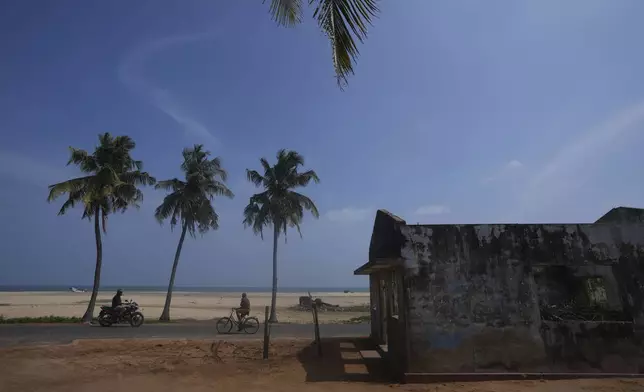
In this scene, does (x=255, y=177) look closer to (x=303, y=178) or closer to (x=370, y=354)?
(x=303, y=178)

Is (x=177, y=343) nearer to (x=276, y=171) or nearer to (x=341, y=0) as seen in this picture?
(x=341, y=0)

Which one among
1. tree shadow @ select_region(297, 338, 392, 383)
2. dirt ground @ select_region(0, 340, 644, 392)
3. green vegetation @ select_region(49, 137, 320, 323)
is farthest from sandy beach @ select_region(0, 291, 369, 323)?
dirt ground @ select_region(0, 340, 644, 392)

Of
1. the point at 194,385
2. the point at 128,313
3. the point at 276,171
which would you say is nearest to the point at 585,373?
the point at 194,385

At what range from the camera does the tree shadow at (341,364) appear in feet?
33.0

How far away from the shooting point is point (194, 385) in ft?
30.2

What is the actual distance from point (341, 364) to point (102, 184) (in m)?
19.6

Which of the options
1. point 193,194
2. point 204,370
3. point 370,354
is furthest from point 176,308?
point 204,370

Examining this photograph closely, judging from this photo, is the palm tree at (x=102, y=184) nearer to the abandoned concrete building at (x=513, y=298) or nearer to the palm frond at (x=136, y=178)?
the palm frond at (x=136, y=178)

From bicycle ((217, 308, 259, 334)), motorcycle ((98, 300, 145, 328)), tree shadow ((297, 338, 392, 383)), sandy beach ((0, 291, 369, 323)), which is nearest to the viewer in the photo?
tree shadow ((297, 338, 392, 383))

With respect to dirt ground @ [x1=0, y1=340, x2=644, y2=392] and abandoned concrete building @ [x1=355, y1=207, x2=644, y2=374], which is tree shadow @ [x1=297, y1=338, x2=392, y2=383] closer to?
dirt ground @ [x1=0, y1=340, x2=644, y2=392]

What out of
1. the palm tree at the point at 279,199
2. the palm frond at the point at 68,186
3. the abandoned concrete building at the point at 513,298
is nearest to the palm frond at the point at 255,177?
the palm tree at the point at 279,199

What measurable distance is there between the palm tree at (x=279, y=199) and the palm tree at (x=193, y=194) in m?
2.19

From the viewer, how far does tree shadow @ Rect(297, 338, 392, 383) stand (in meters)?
10.1

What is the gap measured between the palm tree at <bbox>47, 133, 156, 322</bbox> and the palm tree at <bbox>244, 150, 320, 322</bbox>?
7.69 m
